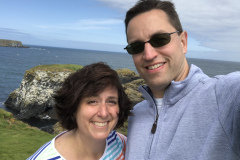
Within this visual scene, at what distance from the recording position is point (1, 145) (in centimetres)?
978

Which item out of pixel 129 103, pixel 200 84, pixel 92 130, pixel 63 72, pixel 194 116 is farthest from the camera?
pixel 63 72

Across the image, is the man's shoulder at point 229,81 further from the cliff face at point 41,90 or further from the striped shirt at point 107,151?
the cliff face at point 41,90

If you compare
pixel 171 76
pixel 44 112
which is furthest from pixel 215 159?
pixel 44 112

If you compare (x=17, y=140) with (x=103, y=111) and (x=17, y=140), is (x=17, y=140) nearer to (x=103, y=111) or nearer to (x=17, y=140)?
(x=17, y=140)

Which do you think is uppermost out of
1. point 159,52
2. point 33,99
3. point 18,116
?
point 159,52

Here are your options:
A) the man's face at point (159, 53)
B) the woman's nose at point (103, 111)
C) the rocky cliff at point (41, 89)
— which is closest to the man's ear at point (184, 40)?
the man's face at point (159, 53)

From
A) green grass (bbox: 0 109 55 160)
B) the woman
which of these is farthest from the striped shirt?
green grass (bbox: 0 109 55 160)

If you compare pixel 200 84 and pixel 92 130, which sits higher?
pixel 200 84

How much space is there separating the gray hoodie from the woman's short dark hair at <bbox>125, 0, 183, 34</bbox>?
73cm

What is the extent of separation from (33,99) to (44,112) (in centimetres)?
231

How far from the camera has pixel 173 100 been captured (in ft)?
Result: 8.61

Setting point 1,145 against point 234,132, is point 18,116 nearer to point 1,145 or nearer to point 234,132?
point 1,145

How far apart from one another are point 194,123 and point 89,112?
5.52ft

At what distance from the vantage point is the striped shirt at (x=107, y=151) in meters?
3.14
